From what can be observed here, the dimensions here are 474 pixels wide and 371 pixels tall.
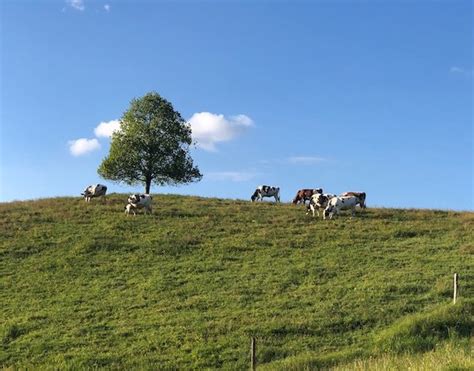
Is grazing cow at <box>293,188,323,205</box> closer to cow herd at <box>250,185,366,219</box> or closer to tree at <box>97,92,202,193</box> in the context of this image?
cow herd at <box>250,185,366,219</box>

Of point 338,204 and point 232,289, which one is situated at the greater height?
point 338,204

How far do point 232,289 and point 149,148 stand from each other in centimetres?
3380

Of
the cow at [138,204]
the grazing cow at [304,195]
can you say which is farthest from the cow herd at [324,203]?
the grazing cow at [304,195]

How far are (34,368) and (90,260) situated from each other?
12.3 metres

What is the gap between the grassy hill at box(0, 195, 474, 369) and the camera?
16.9 m

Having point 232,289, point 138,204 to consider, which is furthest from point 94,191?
point 232,289

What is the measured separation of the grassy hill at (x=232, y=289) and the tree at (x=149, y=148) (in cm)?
1611

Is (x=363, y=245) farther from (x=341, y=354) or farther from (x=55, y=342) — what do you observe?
(x=55, y=342)

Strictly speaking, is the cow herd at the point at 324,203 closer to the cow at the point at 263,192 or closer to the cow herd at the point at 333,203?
the cow herd at the point at 333,203

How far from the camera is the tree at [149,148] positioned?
54.4 m

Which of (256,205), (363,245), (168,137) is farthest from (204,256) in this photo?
(168,137)

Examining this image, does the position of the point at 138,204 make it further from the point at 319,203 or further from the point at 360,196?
the point at 360,196

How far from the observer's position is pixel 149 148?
54.8 meters

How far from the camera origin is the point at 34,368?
16.2m
